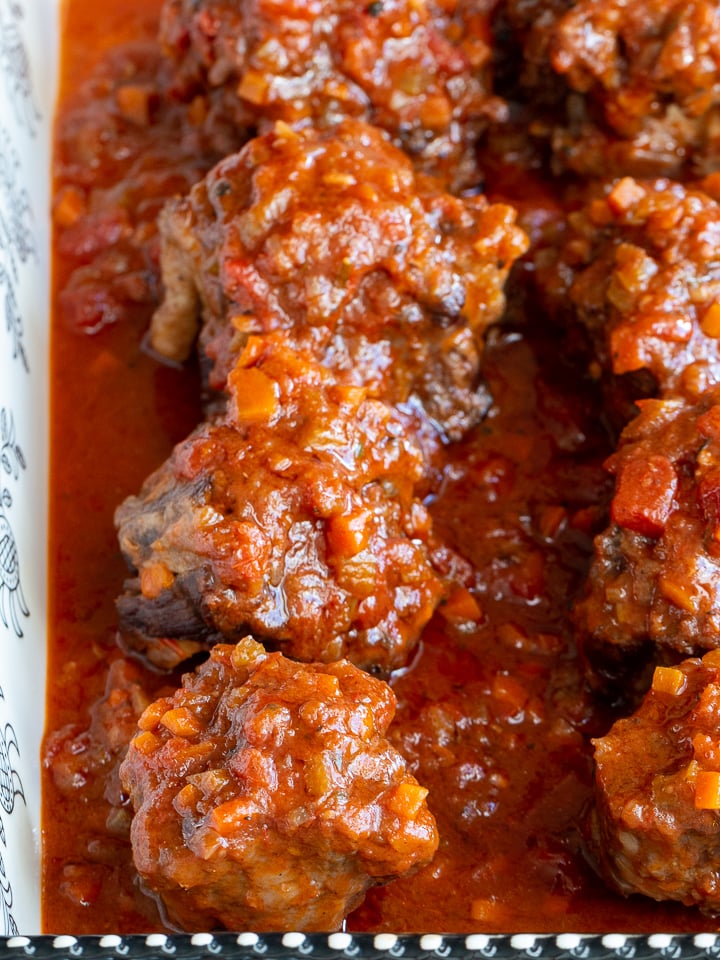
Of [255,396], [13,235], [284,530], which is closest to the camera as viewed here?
[284,530]

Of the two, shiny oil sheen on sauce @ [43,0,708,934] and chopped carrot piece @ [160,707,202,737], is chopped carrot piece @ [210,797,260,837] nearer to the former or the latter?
chopped carrot piece @ [160,707,202,737]

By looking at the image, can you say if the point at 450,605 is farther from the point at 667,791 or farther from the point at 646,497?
the point at 667,791

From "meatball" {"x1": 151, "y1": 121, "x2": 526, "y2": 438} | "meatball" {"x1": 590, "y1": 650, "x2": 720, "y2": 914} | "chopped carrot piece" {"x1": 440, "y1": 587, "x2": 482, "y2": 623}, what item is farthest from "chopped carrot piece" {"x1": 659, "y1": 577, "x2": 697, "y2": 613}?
"meatball" {"x1": 151, "y1": 121, "x2": 526, "y2": 438}

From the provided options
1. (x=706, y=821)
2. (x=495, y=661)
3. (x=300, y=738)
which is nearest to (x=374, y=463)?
(x=495, y=661)

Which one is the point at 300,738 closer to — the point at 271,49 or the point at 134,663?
the point at 134,663

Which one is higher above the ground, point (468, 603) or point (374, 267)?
point (374, 267)

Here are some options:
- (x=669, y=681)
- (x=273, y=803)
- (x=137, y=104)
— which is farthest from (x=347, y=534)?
(x=137, y=104)
